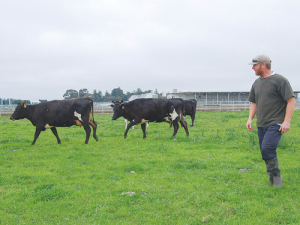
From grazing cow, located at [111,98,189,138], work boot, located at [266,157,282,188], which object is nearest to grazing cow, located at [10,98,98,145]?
grazing cow, located at [111,98,189,138]

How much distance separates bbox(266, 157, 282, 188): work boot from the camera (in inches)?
192

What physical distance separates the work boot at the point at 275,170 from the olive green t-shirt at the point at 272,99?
71cm

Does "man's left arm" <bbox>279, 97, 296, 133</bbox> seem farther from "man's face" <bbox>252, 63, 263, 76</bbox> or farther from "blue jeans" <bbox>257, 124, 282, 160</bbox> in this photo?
"man's face" <bbox>252, 63, 263, 76</bbox>

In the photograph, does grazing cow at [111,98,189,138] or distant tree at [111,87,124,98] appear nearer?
grazing cow at [111,98,189,138]

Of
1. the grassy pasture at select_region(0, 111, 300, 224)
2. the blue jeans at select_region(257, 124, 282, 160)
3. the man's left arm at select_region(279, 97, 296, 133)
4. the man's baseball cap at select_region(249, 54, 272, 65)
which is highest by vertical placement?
the man's baseball cap at select_region(249, 54, 272, 65)

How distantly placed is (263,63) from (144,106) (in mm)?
→ 7869

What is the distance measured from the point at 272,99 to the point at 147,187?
294cm

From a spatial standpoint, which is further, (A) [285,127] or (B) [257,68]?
(B) [257,68]

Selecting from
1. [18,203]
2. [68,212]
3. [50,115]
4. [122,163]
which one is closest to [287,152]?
[122,163]

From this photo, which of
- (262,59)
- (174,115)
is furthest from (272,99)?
(174,115)

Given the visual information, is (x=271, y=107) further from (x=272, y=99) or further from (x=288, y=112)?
(x=288, y=112)

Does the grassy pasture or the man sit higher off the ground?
the man

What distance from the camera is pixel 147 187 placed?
207 inches

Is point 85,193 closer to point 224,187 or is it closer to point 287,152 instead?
point 224,187
